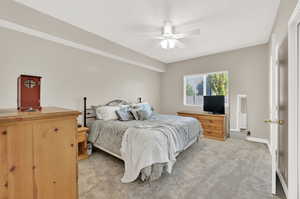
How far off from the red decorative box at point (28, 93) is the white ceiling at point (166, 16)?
1.73m

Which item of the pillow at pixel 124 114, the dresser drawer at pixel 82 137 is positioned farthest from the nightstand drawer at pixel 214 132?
the dresser drawer at pixel 82 137

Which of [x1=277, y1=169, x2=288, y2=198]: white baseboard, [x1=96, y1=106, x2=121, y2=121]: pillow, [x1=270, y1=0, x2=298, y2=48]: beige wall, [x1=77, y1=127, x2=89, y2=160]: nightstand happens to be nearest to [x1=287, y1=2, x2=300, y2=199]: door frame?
[x1=270, y1=0, x2=298, y2=48]: beige wall

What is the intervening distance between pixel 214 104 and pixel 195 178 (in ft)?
9.21

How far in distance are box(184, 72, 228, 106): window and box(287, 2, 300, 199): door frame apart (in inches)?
121

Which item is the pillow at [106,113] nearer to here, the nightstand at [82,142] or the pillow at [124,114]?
the pillow at [124,114]

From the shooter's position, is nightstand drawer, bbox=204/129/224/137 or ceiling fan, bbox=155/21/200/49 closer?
ceiling fan, bbox=155/21/200/49

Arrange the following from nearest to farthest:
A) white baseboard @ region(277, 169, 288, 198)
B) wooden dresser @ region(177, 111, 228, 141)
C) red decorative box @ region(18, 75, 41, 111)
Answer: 1. red decorative box @ region(18, 75, 41, 111)
2. white baseboard @ region(277, 169, 288, 198)
3. wooden dresser @ region(177, 111, 228, 141)

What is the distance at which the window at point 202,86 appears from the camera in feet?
14.8

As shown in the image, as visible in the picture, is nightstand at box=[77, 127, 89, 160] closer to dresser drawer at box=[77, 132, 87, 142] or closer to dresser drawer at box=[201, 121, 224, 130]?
dresser drawer at box=[77, 132, 87, 142]

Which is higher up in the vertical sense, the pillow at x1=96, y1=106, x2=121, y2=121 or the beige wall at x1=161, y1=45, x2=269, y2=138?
the beige wall at x1=161, y1=45, x2=269, y2=138

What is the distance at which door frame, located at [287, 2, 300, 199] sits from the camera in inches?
55.9

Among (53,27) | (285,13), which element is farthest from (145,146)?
(53,27)

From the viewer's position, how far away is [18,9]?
2.13 m

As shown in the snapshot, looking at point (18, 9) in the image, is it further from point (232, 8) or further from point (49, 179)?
point (232, 8)
